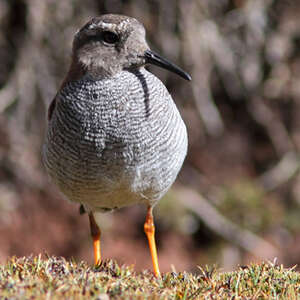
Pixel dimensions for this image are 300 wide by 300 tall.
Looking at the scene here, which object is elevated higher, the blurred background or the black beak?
the black beak

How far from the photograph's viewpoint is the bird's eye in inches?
187

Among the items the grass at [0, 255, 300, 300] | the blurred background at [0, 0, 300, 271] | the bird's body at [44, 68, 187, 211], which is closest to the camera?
the grass at [0, 255, 300, 300]

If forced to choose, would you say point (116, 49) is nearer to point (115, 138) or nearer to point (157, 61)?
point (157, 61)

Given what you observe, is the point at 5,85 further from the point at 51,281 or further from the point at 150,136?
the point at 51,281

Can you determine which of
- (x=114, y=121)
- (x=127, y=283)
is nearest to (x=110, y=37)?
(x=114, y=121)

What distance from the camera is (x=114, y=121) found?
4.61m

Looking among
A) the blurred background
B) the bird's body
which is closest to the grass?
the bird's body

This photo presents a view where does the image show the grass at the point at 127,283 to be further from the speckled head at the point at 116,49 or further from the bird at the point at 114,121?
the speckled head at the point at 116,49

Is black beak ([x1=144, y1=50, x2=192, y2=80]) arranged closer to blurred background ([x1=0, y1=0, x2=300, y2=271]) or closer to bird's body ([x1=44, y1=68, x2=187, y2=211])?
bird's body ([x1=44, y1=68, x2=187, y2=211])

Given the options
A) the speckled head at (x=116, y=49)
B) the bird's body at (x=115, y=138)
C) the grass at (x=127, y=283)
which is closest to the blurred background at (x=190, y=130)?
the speckled head at (x=116, y=49)

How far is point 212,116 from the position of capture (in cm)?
985

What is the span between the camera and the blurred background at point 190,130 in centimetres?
855

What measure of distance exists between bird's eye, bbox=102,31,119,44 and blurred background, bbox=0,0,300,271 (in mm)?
3559

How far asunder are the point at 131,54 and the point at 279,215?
5240 mm
